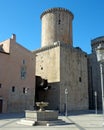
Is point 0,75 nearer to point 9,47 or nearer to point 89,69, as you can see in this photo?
point 9,47

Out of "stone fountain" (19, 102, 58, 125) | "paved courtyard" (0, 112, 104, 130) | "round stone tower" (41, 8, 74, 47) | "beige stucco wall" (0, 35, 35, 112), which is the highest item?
"round stone tower" (41, 8, 74, 47)

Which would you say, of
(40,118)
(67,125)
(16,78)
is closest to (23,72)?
(16,78)

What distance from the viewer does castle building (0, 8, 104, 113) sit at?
30.7m

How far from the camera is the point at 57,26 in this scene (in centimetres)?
3862

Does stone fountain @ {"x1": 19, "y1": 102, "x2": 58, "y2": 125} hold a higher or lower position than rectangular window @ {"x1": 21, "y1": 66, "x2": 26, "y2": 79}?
lower

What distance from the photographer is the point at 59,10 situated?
3912 cm

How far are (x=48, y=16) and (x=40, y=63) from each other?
9081 mm

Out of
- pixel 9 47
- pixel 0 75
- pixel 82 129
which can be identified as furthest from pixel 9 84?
pixel 82 129

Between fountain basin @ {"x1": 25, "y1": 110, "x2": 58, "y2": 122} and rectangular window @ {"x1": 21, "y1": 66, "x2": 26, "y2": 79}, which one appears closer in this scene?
fountain basin @ {"x1": 25, "y1": 110, "x2": 58, "y2": 122}

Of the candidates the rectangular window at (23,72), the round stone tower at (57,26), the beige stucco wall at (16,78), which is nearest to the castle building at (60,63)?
the round stone tower at (57,26)

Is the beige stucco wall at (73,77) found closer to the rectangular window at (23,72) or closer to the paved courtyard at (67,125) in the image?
the rectangular window at (23,72)

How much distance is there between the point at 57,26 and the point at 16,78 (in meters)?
13.3

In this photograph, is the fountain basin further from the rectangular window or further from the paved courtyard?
the rectangular window

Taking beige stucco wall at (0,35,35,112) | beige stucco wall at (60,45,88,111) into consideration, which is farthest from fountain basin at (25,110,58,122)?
beige stucco wall at (60,45,88,111)
